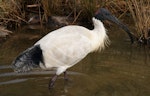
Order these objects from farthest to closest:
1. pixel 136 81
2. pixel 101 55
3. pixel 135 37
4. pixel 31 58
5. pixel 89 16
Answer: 1. pixel 89 16
2. pixel 135 37
3. pixel 101 55
4. pixel 136 81
5. pixel 31 58

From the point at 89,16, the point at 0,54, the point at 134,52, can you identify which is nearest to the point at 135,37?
the point at 134,52

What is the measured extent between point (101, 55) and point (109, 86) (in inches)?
49.5

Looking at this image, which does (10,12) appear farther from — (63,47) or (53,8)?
(63,47)

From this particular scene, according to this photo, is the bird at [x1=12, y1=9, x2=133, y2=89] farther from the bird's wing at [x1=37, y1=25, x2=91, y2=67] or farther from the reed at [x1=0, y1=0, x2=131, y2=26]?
the reed at [x1=0, y1=0, x2=131, y2=26]

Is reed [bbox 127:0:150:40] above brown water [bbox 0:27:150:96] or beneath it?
above

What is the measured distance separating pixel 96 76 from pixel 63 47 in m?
0.87

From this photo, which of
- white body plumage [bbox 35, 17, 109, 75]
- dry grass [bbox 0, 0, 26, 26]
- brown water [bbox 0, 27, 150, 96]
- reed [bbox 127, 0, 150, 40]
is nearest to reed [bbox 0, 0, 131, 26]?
dry grass [bbox 0, 0, 26, 26]

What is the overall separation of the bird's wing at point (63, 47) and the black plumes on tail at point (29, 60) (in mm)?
78

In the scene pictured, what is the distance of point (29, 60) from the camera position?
5898mm

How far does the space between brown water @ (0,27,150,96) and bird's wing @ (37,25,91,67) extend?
474mm

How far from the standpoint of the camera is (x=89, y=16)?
29.6 ft

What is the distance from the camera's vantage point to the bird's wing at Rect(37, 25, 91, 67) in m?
5.91

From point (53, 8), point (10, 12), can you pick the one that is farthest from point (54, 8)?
point (10, 12)

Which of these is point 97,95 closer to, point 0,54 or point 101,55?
point 101,55
